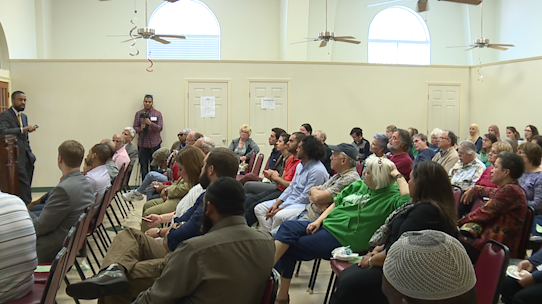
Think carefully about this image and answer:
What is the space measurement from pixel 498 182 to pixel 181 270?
242cm

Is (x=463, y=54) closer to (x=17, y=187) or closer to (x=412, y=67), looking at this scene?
(x=412, y=67)

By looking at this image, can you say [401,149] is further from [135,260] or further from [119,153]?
[119,153]

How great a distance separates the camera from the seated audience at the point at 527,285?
247 cm

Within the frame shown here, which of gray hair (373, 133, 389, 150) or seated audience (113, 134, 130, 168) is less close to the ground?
gray hair (373, 133, 389, 150)

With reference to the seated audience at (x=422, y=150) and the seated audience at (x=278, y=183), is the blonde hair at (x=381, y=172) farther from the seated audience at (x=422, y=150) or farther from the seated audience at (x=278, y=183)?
the seated audience at (x=422, y=150)

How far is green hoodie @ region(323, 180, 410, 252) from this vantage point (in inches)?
124

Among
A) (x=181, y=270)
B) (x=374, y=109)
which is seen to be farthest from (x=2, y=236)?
(x=374, y=109)

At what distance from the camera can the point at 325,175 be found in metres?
4.21

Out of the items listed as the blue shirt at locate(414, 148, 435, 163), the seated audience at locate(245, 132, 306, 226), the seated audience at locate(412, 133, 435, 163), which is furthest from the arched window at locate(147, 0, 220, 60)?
the seated audience at locate(245, 132, 306, 226)

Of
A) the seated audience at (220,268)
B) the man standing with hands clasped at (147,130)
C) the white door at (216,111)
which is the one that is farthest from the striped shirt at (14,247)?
the white door at (216,111)

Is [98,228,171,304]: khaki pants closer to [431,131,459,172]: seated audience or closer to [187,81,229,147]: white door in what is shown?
[431,131,459,172]: seated audience

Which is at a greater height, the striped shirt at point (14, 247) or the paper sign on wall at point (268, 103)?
the paper sign on wall at point (268, 103)

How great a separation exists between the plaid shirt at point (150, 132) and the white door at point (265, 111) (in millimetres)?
1847

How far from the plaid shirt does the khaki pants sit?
6.63 metres
